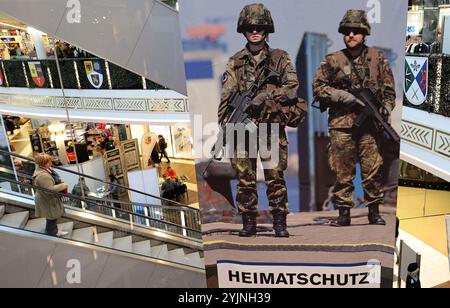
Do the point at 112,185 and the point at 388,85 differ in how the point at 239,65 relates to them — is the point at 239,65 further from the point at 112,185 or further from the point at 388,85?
the point at 112,185

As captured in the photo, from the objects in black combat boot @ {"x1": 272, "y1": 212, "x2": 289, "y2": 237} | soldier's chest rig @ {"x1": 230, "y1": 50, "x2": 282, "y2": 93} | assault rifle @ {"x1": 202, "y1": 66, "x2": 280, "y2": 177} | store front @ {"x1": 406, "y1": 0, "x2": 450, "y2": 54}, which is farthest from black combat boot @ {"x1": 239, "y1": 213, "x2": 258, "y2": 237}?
store front @ {"x1": 406, "y1": 0, "x2": 450, "y2": 54}

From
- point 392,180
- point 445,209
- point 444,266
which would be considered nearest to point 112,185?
point 392,180

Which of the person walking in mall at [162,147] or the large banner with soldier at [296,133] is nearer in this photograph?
the large banner with soldier at [296,133]

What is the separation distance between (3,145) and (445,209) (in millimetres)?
9459

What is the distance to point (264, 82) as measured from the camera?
224 cm

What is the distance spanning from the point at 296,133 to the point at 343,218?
0.62 metres

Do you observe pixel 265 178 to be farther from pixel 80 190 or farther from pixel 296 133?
pixel 80 190

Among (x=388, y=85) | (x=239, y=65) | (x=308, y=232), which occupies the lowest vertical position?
(x=308, y=232)

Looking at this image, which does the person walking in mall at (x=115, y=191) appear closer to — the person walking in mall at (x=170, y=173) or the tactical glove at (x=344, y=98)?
the person walking in mall at (x=170, y=173)

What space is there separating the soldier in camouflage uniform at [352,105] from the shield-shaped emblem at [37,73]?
453 cm

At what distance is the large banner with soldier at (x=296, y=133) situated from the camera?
2.09 meters

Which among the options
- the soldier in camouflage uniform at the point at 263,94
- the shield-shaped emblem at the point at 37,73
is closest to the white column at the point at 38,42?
the shield-shaped emblem at the point at 37,73

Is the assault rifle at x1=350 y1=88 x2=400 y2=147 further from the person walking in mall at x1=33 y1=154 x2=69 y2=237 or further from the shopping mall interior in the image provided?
the person walking in mall at x1=33 y1=154 x2=69 y2=237
